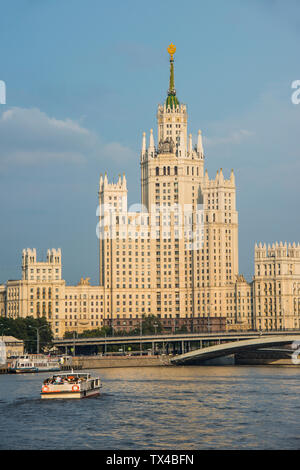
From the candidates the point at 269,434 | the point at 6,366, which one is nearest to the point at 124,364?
the point at 6,366

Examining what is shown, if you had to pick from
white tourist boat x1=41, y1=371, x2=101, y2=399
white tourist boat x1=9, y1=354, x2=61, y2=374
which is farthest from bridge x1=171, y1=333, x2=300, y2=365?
white tourist boat x1=41, y1=371, x2=101, y2=399

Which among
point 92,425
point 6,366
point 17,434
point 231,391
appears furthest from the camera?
point 6,366

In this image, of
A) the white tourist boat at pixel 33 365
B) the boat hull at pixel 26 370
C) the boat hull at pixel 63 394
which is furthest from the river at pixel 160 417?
the white tourist boat at pixel 33 365

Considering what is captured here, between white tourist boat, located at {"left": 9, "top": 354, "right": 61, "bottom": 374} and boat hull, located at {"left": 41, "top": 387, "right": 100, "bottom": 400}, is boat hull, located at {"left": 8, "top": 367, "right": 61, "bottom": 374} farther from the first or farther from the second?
boat hull, located at {"left": 41, "top": 387, "right": 100, "bottom": 400}

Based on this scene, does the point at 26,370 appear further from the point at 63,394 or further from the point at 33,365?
the point at 63,394

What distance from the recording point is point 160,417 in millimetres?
92062

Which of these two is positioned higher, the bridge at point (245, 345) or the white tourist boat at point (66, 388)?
the bridge at point (245, 345)

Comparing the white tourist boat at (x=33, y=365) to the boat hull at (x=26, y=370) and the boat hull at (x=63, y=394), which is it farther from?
the boat hull at (x=63, y=394)

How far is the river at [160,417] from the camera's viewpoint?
7569 cm

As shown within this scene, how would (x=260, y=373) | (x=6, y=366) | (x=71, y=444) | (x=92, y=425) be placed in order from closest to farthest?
(x=71, y=444)
(x=92, y=425)
(x=260, y=373)
(x=6, y=366)

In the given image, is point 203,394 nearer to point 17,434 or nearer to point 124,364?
point 17,434

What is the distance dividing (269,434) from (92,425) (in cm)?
1780

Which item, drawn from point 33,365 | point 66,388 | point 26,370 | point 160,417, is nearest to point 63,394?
point 66,388
